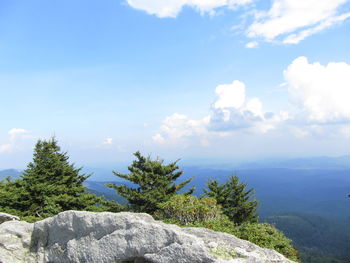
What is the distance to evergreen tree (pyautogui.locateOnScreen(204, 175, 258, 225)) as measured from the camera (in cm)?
3969

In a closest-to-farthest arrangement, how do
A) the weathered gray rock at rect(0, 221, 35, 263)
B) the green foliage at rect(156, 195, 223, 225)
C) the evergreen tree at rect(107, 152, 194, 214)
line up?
the weathered gray rock at rect(0, 221, 35, 263), the green foliage at rect(156, 195, 223, 225), the evergreen tree at rect(107, 152, 194, 214)

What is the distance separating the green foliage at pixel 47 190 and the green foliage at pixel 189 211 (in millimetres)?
9924

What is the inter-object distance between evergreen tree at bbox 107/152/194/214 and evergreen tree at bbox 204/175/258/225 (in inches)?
491

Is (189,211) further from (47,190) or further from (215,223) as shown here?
(47,190)

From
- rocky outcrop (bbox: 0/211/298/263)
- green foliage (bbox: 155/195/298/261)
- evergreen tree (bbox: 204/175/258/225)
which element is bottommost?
evergreen tree (bbox: 204/175/258/225)

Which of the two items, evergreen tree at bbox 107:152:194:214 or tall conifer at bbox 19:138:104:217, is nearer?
tall conifer at bbox 19:138:104:217

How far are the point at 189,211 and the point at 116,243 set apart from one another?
9121mm

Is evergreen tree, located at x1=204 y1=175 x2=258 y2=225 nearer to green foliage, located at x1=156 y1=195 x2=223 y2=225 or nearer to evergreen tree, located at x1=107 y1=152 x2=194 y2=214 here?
evergreen tree, located at x1=107 y1=152 x2=194 y2=214

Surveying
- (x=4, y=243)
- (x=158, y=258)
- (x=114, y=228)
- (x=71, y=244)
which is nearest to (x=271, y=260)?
(x=158, y=258)

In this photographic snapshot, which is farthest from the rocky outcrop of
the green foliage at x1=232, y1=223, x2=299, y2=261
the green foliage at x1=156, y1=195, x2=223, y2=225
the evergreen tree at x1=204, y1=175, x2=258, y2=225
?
the evergreen tree at x1=204, y1=175, x2=258, y2=225

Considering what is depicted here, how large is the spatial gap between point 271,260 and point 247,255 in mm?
583

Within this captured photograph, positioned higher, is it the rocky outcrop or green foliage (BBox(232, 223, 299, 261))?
the rocky outcrop

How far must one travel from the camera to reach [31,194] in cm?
2505

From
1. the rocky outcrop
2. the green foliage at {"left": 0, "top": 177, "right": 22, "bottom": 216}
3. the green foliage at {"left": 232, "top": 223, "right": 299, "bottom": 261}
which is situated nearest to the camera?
the rocky outcrop
